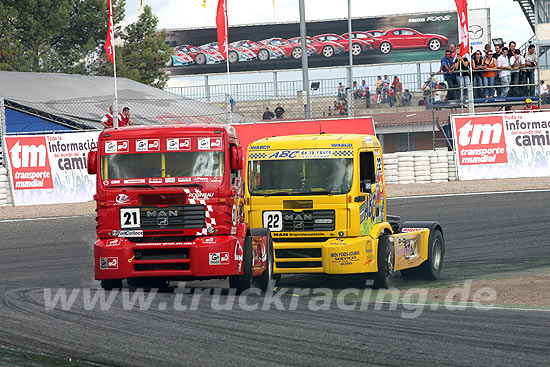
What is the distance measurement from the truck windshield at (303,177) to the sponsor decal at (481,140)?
13051mm

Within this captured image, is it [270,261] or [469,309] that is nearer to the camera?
[469,309]

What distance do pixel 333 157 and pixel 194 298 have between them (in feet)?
9.28

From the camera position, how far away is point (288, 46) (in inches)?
2500

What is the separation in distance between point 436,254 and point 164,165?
4.44 metres

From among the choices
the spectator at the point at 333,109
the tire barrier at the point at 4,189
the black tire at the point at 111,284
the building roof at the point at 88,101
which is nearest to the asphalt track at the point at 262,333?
the black tire at the point at 111,284

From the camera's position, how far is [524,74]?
26297 millimetres

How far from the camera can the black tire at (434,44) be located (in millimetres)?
63688

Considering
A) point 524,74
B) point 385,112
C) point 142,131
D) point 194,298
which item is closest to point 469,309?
point 194,298

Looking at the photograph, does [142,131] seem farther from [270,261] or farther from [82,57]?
[82,57]

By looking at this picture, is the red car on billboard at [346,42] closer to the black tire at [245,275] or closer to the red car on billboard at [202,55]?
the red car on billboard at [202,55]

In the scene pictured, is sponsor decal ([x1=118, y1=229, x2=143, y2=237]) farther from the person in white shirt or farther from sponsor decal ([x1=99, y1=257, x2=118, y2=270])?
the person in white shirt

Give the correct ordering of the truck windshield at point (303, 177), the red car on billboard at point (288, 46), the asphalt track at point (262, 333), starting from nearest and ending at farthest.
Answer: the asphalt track at point (262, 333), the truck windshield at point (303, 177), the red car on billboard at point (288, 46)

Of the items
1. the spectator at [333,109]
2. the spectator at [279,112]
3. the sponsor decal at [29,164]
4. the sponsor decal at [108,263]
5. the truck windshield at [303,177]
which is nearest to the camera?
the sponsor decal at [108,263]

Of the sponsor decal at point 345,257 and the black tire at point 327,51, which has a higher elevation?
the black tire at point 327,51
